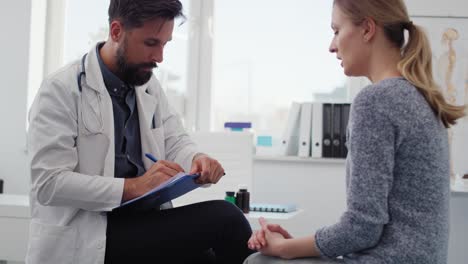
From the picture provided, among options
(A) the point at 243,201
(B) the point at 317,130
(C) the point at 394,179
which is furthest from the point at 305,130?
(C) the point at 394,179

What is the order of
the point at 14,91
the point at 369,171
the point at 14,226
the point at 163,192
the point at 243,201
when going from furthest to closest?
the point at 14,91 → the point at 14,226 → the point at 243,201 → the point at 163,192 → the point at 369,171

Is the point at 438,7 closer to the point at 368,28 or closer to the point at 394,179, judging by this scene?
the point at 368,28

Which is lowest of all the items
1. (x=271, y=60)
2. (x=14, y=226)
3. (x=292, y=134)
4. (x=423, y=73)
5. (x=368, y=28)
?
(x=14, y=226)

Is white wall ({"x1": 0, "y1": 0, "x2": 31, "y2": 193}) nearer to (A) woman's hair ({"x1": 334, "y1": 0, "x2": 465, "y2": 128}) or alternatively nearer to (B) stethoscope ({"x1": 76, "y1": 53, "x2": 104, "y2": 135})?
(B) stethoscope ({"x1": 76, "y1": 53, "x2": 104, "y2": 135})

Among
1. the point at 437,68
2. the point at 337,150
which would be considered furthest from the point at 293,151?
the point at 437,68

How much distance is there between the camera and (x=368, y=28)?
4.39ft

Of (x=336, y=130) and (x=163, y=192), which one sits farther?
(x=336, y=130)

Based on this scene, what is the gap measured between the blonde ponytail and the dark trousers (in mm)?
627

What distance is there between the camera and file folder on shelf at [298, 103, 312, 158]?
3.42 metres

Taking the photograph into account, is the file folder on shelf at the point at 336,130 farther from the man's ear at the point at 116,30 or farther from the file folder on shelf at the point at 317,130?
the man's ear at the point at 116,30

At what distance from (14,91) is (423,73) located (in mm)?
2999

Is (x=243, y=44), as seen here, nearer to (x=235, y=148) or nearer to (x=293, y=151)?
(x=293, y=151)

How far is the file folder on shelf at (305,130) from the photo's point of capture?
342 cm

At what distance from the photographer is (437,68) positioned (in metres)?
3.39
